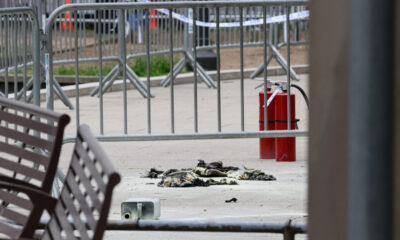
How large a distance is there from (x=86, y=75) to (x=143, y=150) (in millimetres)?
6202

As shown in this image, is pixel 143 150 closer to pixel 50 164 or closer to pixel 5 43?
pixel 5 43

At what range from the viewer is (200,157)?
827cm

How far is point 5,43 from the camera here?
804 centimetres

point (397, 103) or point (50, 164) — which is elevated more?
point (397, 103)

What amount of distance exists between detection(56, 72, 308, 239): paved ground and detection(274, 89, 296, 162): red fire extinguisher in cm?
9

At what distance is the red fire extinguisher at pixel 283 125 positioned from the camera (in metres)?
A: 7.40

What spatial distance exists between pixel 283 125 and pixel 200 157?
1070mm

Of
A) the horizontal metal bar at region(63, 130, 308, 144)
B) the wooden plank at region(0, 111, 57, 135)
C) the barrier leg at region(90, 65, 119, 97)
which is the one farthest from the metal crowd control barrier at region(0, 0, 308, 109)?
the wooden plank at region(0, 111, 57, 135)

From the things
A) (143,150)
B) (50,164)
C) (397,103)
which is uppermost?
(397,103)

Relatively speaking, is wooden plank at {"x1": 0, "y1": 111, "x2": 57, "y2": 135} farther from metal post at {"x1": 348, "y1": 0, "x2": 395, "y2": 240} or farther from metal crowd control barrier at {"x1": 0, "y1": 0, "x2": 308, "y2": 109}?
metal crowd control barrier at {"x1": 0, "y1": 0, "x2": 308, "y2": 109}

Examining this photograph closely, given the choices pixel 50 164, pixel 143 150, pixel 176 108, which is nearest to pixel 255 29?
pixel 176 108

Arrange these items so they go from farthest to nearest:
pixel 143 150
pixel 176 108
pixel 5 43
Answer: pixel 176 108, pixel 143 150, pixel 5 43

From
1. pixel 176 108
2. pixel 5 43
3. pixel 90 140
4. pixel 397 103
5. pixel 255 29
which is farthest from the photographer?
pixel 255 29

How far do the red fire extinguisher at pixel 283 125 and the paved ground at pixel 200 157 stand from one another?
90 mm
